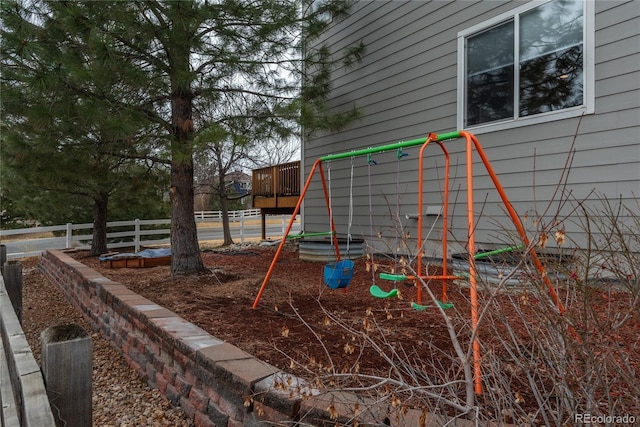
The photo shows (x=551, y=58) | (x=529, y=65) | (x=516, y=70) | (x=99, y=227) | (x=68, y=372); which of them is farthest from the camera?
(x=99, y=227)

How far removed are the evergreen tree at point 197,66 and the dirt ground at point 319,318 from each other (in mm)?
1002

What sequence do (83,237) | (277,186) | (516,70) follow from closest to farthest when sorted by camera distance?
(516,70) < (277,186) < (83,237)

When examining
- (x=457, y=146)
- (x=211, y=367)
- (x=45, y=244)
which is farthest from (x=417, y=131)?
(x=45, y=244)

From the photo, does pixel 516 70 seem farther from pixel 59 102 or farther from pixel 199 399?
pixel 59 102

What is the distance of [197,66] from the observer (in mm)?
4973

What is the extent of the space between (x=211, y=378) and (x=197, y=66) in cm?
393

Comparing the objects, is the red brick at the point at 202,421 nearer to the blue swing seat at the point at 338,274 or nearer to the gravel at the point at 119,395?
the gravel at the point at 119,395

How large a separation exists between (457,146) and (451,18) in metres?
1.72

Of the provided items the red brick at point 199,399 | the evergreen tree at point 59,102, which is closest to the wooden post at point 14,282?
the evergreen tree at point 59,102

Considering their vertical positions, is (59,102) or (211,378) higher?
(59,102)

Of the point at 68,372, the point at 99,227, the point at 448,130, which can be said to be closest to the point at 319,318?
the point at 68,372

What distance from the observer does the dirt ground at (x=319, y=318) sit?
2.05 m

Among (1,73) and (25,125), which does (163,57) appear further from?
(25,125)

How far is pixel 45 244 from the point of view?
1127 cm
